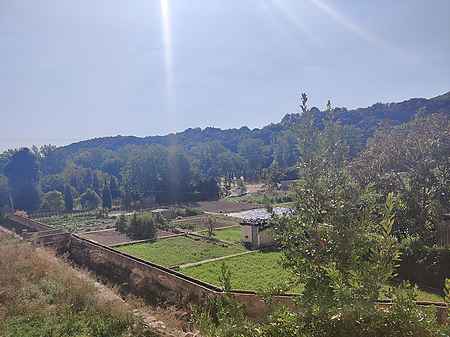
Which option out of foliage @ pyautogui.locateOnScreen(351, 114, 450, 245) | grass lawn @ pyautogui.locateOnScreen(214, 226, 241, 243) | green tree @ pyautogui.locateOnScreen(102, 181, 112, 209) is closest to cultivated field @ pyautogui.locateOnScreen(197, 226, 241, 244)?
grass lawn @ pyautogui.locateOnScreen(214, 226, 241, 243)

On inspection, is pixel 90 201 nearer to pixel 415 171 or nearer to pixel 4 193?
pixel 4 193

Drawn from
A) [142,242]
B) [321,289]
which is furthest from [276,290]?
[142,242]

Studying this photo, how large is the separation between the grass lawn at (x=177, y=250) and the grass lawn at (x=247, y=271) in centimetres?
174

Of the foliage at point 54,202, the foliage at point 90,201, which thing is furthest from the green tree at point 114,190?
the foliage at point 54,202

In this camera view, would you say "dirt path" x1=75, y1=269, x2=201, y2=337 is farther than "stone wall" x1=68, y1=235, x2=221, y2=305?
No

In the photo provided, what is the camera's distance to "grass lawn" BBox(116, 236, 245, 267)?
20547 millimetres

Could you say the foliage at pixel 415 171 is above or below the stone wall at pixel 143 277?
above

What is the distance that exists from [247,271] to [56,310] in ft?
27.7

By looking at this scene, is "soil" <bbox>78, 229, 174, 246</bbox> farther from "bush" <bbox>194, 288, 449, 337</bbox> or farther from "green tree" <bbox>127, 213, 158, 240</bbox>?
"bush" <bbox>194, 288, 449, 337</bbox>

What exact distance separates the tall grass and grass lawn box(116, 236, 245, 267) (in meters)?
6.41

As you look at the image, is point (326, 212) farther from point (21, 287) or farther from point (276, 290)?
point (21, 287)

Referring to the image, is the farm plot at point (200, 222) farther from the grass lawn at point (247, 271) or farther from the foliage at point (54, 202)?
the foliage at point (54, 202)

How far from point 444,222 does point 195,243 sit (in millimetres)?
14974

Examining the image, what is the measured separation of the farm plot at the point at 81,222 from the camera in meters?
34.6
